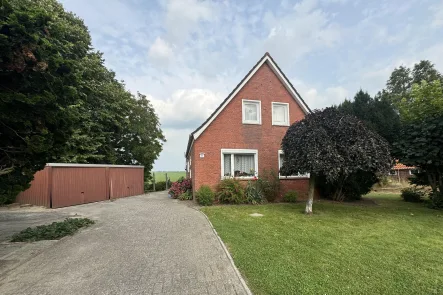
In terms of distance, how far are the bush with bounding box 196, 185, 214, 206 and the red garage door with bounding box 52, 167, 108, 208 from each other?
813 cm

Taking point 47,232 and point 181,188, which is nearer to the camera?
point 47,232

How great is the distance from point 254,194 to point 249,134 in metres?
3.37

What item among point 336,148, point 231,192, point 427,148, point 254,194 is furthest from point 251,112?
point 427,148

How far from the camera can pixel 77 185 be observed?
15.0 meters

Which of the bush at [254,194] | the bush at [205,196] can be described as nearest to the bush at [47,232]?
the bush at [205,196]

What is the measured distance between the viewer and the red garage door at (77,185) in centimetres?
1373

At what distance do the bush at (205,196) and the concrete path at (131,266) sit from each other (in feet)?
14.4

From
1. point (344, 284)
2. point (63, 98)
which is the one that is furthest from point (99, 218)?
point (344, 284)

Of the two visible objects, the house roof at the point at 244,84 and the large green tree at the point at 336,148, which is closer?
the large green tree at the point at 336,148

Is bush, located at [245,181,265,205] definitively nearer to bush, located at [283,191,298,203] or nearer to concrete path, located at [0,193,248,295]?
bush, located at [283,191,298,203]

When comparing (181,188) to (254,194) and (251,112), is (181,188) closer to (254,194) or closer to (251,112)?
(254,194)

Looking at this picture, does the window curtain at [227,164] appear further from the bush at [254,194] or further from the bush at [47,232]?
the bush at [47,232]

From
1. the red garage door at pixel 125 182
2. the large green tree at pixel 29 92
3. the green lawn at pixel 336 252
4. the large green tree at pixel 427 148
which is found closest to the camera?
the green lawn at pixel 336 252

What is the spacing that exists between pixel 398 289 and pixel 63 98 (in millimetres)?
7193
